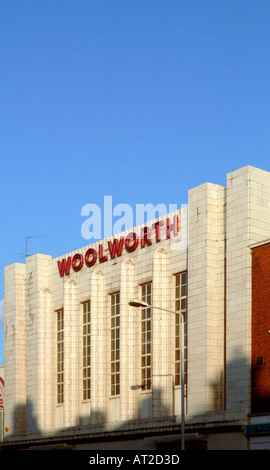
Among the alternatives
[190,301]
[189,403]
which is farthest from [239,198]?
[189,403]

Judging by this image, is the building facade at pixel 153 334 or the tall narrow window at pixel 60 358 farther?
the tall narrow window at pixel 60 358

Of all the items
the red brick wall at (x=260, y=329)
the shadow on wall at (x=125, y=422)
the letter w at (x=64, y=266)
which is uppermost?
the letter w at (x=64, y=266)

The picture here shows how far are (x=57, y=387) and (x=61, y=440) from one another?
15.8 feet

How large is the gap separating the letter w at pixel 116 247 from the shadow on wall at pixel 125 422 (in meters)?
10.1

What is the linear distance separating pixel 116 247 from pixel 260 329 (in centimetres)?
1435

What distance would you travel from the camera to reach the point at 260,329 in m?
43.5

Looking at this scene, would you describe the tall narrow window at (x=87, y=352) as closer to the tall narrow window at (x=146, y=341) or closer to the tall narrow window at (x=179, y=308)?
the tall narrow window at (x=146, y=341)

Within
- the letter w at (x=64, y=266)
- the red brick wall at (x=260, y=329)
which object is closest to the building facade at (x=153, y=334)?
the red brick wall at (x=260, y=329)

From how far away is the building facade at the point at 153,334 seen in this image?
44188 millimetres

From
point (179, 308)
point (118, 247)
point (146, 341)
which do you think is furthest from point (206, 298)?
point (118, 247)

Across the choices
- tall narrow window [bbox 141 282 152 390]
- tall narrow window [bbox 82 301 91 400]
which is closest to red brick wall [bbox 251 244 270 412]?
tall narrow window [bbox 141 282 152 390]

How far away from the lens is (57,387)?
5891 cm

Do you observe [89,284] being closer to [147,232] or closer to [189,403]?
[147,232]

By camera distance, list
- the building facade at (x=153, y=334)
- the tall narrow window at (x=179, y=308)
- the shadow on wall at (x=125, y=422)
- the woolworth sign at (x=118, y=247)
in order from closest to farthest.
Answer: the shadow on wall at (x=125, y=422) → the building facade at (x=153, y=334) → the tall narrow window at (x=179, y=308) → the woolworth sign at (x=118, y=247)
